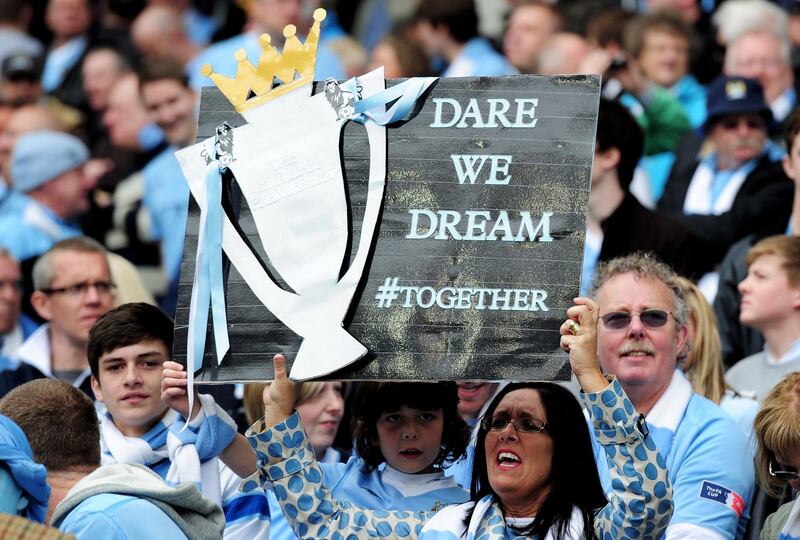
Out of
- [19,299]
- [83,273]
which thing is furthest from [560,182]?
[19,299]

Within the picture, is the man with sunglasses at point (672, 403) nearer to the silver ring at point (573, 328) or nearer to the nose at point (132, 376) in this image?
the silver ring at point (573, 328)

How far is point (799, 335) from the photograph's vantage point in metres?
6.80

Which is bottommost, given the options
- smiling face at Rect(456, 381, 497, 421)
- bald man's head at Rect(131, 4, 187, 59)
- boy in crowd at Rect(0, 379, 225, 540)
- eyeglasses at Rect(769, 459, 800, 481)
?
boy in crowd at Rect(0, 379, 225, 540)

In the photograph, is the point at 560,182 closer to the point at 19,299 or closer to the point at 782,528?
the point at 782,528

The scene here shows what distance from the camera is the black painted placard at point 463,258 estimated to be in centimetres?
487

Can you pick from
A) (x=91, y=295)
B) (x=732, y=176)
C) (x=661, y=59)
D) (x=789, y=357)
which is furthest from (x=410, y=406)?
(x=661, y=59)

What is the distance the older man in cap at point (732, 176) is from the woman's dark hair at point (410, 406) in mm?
2819

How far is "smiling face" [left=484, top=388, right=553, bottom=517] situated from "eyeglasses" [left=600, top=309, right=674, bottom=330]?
69cm

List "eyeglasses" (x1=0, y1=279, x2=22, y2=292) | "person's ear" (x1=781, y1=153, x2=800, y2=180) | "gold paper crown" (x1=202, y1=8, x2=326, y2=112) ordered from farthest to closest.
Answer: "eyeglasses" (x1=0, y1=279, x2=22, y2=292)
"person's ear" (x1=781, y1=153, x2=800, y2=180)
"gold paper crown" (x1=202, y1=8, x2=326, y2=112)

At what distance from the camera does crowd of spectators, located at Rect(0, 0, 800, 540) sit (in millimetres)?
4859

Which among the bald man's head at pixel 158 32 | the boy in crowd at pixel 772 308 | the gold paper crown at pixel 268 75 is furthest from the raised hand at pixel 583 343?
the bald man's head at pixel 158 32

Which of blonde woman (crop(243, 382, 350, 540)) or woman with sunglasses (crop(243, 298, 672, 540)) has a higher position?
blonde woman (crop(243, 382, 350, 540))

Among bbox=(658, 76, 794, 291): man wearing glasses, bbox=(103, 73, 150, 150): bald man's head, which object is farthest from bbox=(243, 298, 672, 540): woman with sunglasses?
bbox=(103, 73, 150, 150): bald man's head

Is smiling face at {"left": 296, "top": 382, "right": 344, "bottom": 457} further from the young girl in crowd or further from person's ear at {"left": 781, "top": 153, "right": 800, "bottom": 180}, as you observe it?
person's ear at {"left": 781, "top": 153, "right": 800, "bottom": 180}
